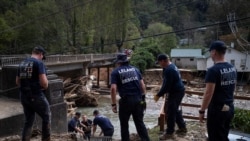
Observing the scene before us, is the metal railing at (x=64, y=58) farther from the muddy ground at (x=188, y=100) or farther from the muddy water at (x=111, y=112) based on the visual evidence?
the muddy ground at (x=188, y=100)

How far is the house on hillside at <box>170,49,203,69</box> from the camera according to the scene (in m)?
49.1

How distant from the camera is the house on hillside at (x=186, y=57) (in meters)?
49.1

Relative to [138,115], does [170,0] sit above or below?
above

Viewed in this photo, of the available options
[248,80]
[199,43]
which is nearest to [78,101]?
[248,80]

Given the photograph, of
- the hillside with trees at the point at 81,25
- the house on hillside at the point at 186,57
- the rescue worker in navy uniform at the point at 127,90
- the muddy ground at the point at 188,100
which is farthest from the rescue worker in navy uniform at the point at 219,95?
the house on hillside at the point at 186,57

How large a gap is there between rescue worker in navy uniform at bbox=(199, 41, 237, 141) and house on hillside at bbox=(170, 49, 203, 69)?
148 feet

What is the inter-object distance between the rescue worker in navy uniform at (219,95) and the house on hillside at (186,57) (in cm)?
4507

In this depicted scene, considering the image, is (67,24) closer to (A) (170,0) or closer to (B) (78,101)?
(B) (78,101)

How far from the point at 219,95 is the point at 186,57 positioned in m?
46.1

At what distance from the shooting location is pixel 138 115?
5539mm

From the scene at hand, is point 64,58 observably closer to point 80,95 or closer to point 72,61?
point 72,61

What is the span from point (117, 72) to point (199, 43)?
197ft

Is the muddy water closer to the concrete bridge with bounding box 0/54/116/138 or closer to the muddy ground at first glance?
Result: the muddy ground

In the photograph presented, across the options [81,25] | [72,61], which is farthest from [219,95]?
[81,25]
